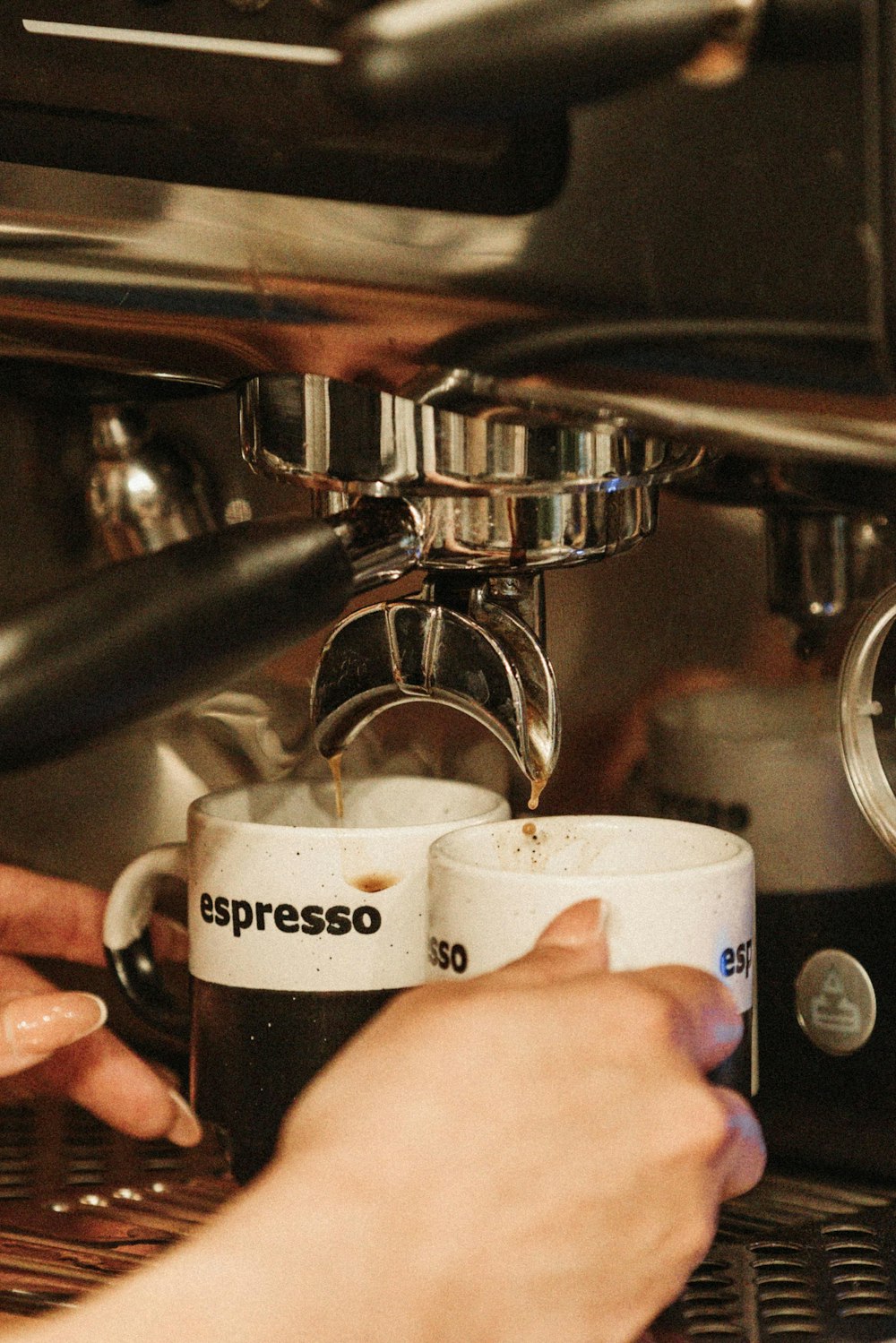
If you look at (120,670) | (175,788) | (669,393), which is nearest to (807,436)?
(669,393)

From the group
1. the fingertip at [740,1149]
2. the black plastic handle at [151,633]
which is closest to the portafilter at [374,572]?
the black plastic handle at [151,633]

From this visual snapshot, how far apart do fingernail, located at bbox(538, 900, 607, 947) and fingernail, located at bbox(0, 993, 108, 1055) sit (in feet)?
0.47

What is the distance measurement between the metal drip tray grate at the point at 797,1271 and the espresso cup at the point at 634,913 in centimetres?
4

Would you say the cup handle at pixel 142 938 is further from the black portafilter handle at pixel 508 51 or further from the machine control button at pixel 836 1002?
the black portafilter handle at pixel 508 51

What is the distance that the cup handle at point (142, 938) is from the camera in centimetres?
52

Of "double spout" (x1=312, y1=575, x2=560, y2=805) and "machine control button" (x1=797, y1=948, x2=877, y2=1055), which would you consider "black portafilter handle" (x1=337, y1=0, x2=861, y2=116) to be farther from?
"machine control button" (x1=797, y1=948, x2=877, y2=1055)

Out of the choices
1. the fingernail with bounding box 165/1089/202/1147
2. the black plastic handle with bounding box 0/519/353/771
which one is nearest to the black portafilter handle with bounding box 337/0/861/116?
the black plastic handle with bounding box 0/519/353/771

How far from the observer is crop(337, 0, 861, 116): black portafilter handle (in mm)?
246

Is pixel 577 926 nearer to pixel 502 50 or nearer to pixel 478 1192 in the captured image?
pixel 478 1192

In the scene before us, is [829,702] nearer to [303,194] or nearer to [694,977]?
[694,977]

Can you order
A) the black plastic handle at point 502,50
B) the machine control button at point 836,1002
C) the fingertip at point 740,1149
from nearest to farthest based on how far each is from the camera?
the black plastic handle at point 502,50 < the fingertip at point 740,1149 < the machine control button at point 836,1002

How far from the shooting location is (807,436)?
0.31 meters

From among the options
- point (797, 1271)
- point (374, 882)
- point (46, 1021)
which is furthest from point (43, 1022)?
point (797, 1271)

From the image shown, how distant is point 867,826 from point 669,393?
213 mm
